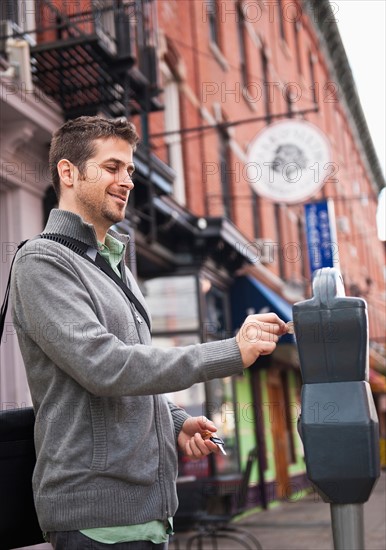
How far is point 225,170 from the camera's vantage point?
17078mm

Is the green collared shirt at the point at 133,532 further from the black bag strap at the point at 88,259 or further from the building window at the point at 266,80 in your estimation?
the building window at the point at 266,80

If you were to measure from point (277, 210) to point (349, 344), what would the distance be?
63.1ft

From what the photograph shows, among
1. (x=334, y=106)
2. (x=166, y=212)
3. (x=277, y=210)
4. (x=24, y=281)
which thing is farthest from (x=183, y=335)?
(x=334, y=106)

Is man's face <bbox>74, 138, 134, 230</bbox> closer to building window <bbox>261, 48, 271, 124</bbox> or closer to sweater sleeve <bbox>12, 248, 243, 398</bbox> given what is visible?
sweater sleeve <bbox>12, 248, 243, 398</bbox>

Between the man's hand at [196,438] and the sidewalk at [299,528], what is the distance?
505 cm

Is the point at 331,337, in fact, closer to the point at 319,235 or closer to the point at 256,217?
the point at 319,235

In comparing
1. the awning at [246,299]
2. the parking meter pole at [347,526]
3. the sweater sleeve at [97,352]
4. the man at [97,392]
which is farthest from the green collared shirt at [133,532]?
the awning at [246,299]

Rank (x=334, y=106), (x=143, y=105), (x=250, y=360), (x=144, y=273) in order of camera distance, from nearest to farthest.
A: (x=250, y=360) → (x=143, y=105) → (x=144, y=273) → (x=334, y=106)

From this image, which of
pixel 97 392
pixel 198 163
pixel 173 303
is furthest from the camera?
pixel 198 163

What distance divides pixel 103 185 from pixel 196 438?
830 mm

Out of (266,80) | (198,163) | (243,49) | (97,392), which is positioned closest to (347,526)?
(97,392)

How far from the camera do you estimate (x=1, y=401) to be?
25.9ft

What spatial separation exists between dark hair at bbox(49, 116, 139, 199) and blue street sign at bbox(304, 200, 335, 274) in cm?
1455

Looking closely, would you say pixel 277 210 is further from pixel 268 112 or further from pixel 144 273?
pixel 144 273
